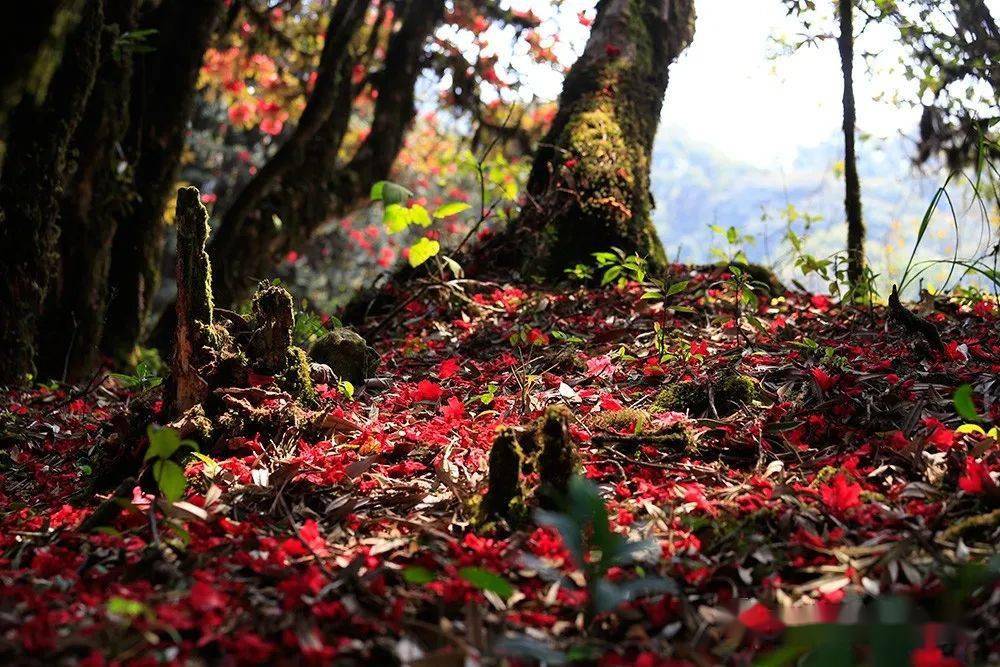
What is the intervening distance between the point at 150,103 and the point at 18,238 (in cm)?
178

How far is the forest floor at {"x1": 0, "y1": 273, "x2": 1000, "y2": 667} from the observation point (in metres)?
1.30

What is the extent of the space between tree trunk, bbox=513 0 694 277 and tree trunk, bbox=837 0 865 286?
112 centimetres

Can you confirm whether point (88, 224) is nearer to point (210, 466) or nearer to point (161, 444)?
point (210, 466)

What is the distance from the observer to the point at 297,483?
2.06 m

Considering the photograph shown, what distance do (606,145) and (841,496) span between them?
3.53m

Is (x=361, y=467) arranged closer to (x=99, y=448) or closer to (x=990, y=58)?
(x=99, y=448)

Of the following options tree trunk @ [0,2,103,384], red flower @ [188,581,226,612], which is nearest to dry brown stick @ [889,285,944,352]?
red flower @ [188,581,226,612]

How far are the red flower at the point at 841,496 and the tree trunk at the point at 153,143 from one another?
4746 mm

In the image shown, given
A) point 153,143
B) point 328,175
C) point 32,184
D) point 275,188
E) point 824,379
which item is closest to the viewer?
point 824,379

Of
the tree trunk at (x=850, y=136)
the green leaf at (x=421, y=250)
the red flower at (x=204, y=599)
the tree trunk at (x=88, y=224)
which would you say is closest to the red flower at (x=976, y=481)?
the red flower at (x=204, y=599)

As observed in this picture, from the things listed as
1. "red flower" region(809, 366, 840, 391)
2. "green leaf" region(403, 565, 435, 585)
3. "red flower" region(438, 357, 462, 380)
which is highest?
"red flower" region(809, 366, 840, 391)

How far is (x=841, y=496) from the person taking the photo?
176cm

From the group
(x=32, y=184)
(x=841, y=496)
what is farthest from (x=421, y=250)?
(x=841, y=496)

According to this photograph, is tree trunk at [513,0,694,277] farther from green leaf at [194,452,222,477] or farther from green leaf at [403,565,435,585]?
green leaf at [403,565,435,585]
